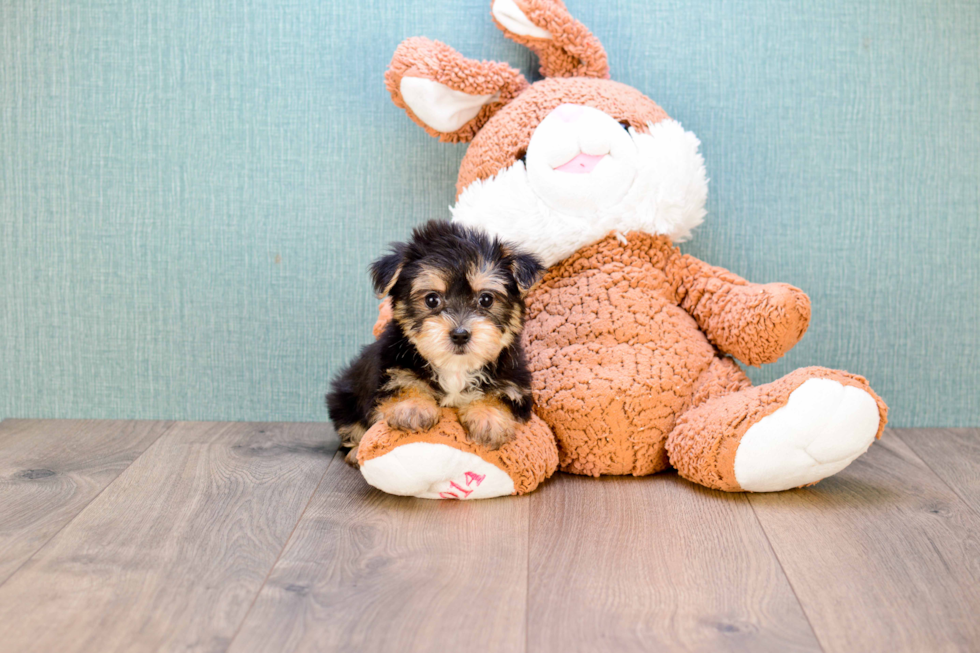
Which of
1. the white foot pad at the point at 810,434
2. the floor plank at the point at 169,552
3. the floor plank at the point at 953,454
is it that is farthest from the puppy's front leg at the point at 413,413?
the floor plank at the point at 953,454

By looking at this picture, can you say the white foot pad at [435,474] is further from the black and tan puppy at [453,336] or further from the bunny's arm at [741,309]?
the bunny's arm at [741,309]

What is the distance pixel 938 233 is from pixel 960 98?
491 mm

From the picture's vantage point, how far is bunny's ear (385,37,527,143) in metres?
2.54

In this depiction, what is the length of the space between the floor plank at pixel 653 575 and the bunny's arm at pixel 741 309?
0.48 metres

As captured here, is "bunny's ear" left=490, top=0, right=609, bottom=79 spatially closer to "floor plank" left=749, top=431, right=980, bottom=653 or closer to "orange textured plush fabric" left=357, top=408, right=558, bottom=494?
"orange textured plush fabric" left=357, top=408, right=558, bottom=494

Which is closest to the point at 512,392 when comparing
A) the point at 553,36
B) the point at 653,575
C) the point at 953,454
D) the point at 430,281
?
the point at 430,281

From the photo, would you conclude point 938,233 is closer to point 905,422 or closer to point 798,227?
point 798,227

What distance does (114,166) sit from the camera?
2.99m

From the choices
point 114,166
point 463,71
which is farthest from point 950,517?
point 114,166

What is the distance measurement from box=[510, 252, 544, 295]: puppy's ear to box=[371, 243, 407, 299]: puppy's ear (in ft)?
0.99

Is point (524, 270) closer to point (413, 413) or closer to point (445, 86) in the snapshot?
point (413, 413)

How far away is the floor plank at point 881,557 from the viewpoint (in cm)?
162

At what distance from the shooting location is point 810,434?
2199 mm

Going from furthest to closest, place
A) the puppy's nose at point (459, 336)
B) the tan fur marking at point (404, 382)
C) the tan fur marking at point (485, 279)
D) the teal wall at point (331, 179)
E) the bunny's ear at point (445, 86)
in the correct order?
the teal wall at point (331, 179) → the bunny's ear at point (445, 86) → the tan fur marking at point (404, 382) → the tan fur marking at point (485, 279) → the puppy's nose at point (459, 336)
